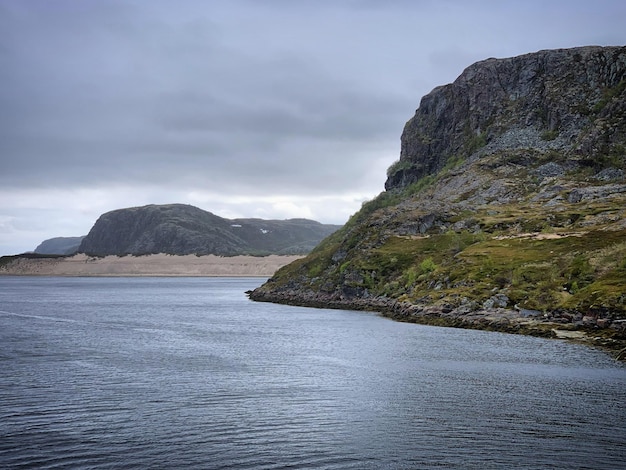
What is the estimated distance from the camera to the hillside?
8700 centimetres

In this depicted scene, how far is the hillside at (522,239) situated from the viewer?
87000mm

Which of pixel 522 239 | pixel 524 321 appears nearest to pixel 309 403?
pixel 524 321

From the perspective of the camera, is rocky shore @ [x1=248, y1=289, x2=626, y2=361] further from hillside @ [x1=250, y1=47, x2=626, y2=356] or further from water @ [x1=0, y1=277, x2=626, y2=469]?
water @ [x1=0, y1=277, x2=626, y2=469]

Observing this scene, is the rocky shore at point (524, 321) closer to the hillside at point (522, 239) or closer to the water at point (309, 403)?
Answer: the hillside at point (522, 239)

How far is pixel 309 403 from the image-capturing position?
132 feet

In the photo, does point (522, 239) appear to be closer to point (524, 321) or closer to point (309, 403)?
point (524, 321)

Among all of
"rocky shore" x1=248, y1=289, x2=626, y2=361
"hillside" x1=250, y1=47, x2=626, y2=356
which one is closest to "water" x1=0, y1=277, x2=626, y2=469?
"rocky shore" x1=248, y1=289, x2=626, y2=361

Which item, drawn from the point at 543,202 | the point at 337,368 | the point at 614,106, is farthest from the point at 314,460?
the point at 614,106

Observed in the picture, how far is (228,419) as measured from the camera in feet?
117

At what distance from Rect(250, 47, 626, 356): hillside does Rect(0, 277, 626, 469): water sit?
15.5 meters

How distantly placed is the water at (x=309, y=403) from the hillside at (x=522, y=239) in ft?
50.7

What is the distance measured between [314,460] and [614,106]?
181813 millimetres

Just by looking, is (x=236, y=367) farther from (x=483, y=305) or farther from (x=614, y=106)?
(x=614, y=106)

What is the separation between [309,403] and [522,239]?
9350 cm
